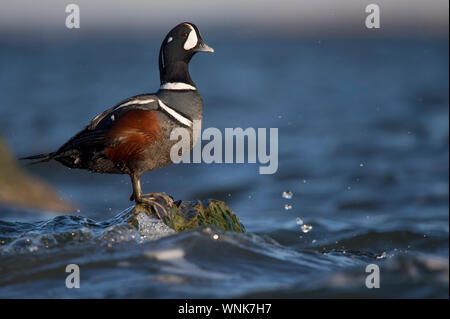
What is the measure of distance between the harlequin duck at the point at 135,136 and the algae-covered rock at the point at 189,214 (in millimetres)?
114

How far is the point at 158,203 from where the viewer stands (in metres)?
5.95

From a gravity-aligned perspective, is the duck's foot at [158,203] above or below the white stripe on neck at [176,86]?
below

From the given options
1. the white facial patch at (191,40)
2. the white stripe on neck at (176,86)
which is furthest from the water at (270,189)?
the white facial patch at (191,40)

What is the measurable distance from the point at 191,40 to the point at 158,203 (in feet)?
5.28

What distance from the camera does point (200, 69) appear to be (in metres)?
34.9

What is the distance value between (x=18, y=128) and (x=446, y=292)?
17461mm

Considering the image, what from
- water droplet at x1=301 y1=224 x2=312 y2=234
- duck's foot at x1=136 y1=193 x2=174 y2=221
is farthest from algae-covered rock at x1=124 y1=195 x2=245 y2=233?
water droplet at x1=301 y1=224 x2=312 y2=234

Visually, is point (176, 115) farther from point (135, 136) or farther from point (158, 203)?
point (158, 203)

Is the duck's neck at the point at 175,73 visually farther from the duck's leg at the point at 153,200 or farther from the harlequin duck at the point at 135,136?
the duck's leg at the point at 153,200

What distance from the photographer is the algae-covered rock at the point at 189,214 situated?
5922 mm

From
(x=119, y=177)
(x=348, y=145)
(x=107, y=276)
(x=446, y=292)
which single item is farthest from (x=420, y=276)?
(x=348, y=145)

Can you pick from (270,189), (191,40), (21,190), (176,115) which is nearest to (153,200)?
(176,115)

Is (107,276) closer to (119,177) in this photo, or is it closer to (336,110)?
(119,177)

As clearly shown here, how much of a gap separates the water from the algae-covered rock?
0.40 feet
